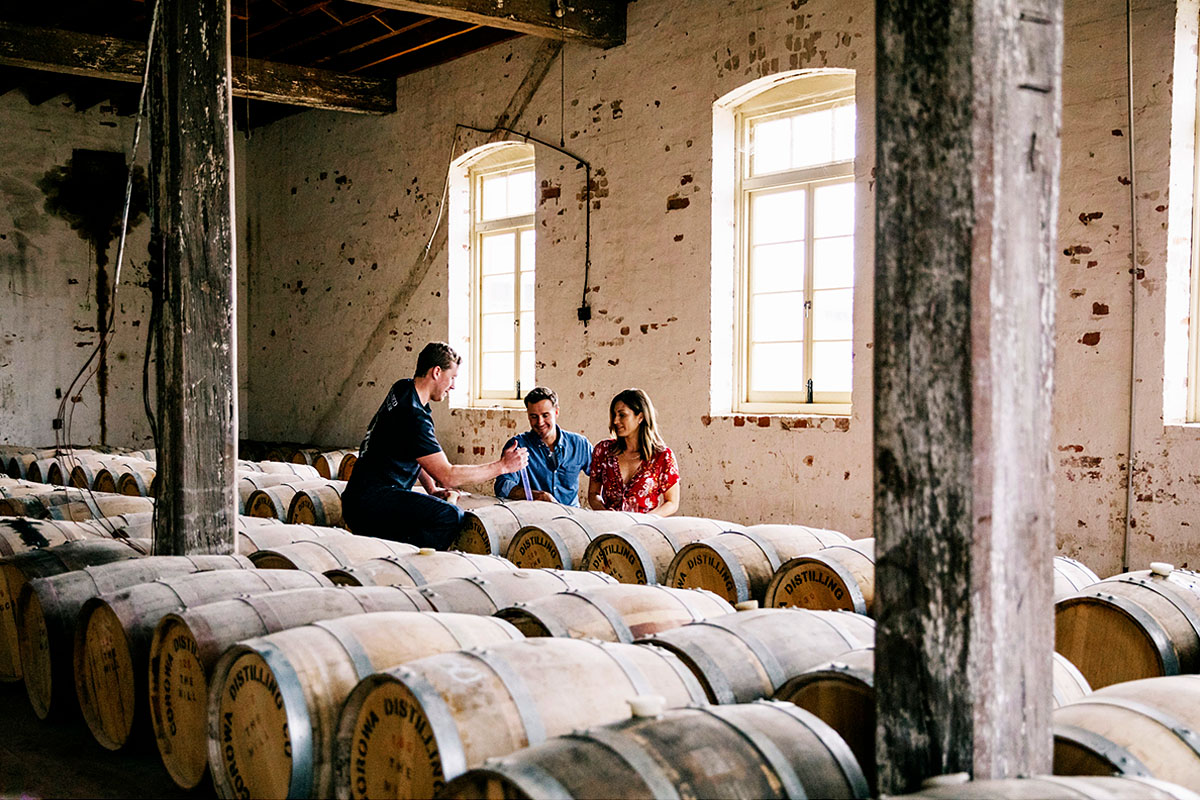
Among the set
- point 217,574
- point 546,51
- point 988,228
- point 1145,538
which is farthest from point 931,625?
point 546,51

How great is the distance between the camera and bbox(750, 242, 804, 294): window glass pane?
25.0 ft

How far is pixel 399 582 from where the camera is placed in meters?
3.82

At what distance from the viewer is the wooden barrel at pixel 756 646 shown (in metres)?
2.66

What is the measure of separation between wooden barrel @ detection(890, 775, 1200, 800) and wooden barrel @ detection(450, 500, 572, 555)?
3488 mm

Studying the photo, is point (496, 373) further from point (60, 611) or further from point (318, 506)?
point (60, 611)

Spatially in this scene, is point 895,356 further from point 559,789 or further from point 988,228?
point 559,789

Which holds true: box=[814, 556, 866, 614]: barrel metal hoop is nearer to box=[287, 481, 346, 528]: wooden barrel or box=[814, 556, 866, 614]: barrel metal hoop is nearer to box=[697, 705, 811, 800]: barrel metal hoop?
box=[697, 705, 811, 800]: barrel metal hoop

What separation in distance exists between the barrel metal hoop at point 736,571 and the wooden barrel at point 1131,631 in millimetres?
1244

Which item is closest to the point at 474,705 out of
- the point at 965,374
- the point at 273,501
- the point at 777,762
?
the point at 777,762

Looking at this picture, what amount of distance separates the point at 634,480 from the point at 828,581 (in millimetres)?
2083

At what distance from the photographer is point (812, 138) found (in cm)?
754

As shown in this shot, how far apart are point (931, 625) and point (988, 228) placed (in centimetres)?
74

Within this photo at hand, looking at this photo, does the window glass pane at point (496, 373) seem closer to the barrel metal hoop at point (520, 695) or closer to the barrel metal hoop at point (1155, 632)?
the barrel metal hoop at point (1155, 632)

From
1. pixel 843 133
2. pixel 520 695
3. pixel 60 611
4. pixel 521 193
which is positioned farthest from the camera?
pixel 521 193
